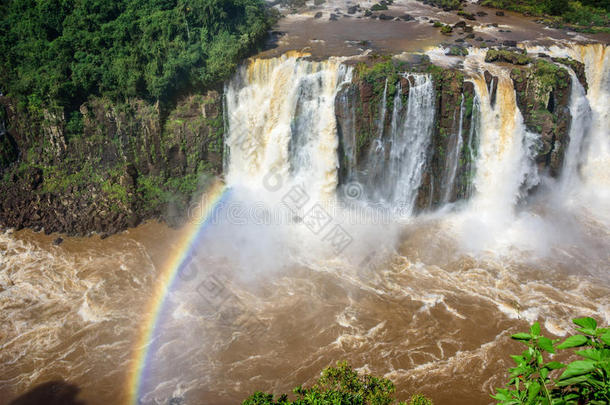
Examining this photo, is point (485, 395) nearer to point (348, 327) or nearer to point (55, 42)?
point (348, 327)

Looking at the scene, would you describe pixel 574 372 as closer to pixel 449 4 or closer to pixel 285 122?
pixel 285 122

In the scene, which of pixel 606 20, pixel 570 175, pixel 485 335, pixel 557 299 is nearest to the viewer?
pixel 485 335

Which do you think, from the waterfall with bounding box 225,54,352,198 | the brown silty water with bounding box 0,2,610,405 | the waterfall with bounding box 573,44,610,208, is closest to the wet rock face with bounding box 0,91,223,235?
the waterfall with bounding box 225,54,352,198

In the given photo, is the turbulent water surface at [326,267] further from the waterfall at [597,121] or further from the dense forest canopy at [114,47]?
the dense forest canopy at [114,47]

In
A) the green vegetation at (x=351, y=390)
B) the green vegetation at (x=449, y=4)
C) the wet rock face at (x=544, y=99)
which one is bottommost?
the green vegetation at (x=351, y=390)

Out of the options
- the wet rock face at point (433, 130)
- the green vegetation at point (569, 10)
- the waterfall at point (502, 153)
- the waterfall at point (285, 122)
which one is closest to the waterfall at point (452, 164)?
the wet rock face at point (433, 130)

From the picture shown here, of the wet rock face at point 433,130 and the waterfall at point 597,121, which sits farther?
the waterfall at point 597,121

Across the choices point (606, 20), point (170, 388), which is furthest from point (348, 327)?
point (606, 20)
